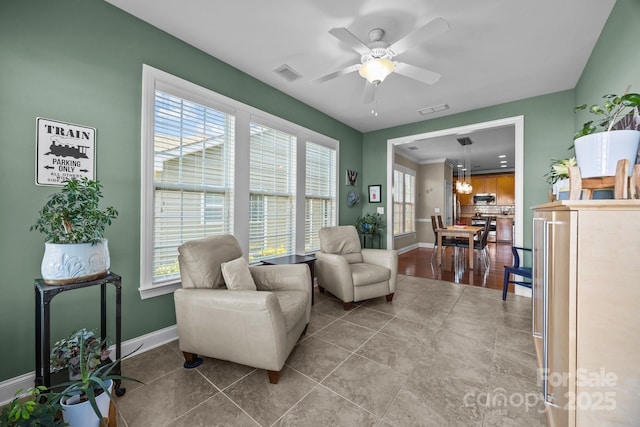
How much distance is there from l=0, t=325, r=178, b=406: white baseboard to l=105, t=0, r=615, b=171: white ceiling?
2756mm

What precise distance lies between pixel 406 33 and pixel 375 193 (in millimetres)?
2999

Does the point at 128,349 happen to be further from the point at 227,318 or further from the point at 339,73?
the point at 339,73

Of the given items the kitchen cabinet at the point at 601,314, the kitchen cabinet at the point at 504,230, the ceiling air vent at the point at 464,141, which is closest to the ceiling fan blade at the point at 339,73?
the kitchen cabinet at the point at 601,314

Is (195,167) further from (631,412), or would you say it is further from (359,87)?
(631,412)

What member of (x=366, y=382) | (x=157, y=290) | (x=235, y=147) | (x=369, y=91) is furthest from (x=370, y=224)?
(x=157, y=290)

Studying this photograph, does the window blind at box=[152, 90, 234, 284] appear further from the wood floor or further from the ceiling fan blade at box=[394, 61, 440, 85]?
the wood floor

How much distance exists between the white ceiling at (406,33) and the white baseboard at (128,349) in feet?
9.04

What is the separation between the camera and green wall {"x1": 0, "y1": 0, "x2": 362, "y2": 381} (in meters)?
1.56

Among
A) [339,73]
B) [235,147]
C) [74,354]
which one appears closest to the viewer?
[74,354]

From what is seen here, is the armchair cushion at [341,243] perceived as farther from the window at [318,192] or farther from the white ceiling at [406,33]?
the white ceiling at [406,33]

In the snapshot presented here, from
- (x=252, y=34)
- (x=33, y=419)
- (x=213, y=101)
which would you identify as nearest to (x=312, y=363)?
(x=33, y=419)

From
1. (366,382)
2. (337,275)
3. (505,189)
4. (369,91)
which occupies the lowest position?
(366,382)

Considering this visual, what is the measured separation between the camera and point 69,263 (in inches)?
55.8

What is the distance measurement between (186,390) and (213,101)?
2.57m
